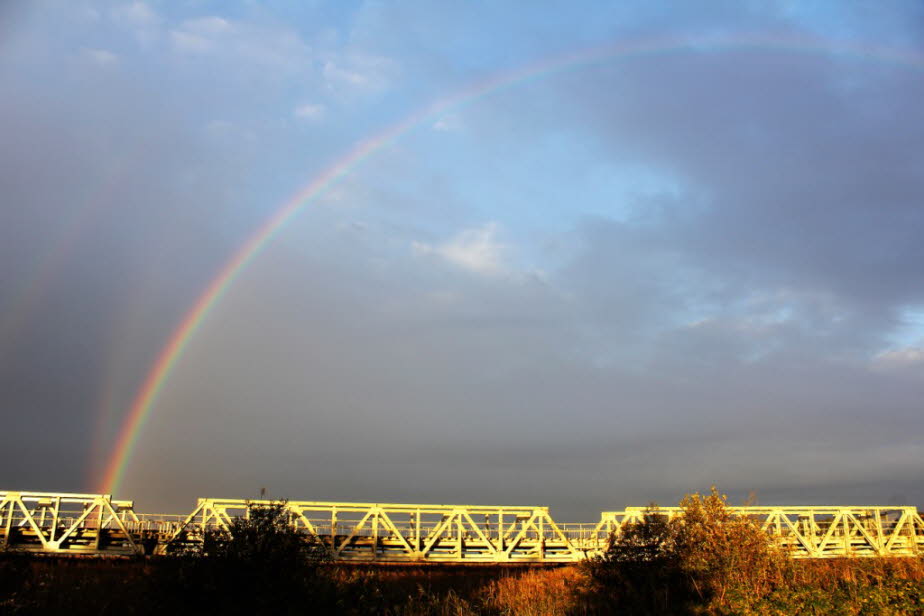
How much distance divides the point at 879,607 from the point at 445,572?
87.5ft

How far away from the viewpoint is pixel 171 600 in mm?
18172

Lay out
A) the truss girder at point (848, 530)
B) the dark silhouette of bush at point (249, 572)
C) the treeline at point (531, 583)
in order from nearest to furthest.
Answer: the dark silhouette of bush at point (249, 572)
the treeline at point (531, 583)
the truss girder at point (848, 530)

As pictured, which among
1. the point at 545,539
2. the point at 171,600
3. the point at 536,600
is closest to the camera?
the point at 171,600

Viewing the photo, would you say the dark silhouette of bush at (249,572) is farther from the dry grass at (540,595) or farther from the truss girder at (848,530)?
the truss girder at (848,530)

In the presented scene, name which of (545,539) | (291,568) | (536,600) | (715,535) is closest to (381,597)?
(291,568)

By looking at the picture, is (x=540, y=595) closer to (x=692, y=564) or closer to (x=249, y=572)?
(x=692, y=564)

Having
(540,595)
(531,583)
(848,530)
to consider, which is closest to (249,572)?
(540,595)

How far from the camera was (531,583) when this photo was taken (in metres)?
35.0

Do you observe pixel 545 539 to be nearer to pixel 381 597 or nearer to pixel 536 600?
pixel 536 600

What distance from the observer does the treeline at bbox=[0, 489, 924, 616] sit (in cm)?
1855

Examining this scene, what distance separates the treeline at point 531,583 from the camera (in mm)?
18547

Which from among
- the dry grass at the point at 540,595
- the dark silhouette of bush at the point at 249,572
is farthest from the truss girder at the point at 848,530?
the dark silhouette of bush at the point at 249,572

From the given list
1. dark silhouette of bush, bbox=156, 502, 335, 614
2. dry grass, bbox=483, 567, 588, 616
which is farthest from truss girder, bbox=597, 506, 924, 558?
dark silhouette of bush, bbox=156, 502, 335, 614

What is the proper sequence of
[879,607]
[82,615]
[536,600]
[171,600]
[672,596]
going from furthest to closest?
1. [536,600]
2. [672,596]
3. [82,615]
4. [879,607]
5. [171,600]
